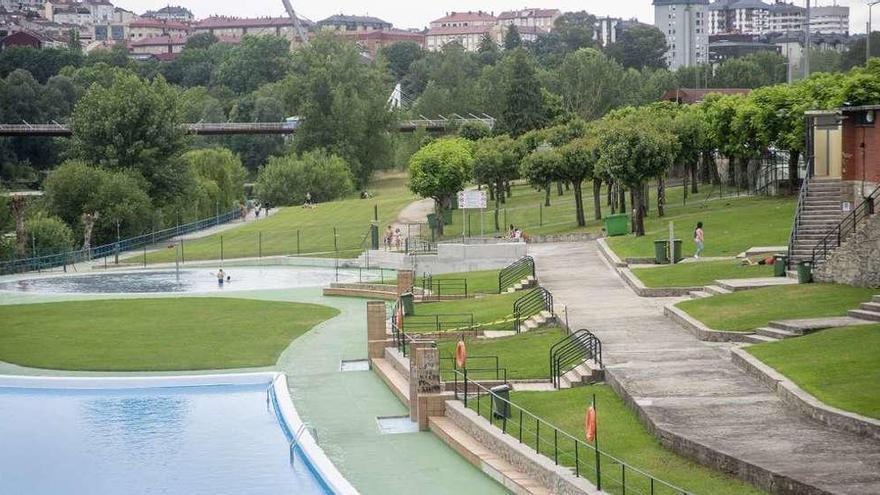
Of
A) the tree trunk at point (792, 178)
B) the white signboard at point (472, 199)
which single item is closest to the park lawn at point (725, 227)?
the tree trunk at point (792, 178)

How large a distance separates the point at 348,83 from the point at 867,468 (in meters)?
113

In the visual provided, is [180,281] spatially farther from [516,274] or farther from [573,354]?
[573,354]

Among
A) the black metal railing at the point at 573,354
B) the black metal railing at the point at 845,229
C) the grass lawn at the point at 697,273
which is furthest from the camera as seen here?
the grass lawn at the point at 697,273

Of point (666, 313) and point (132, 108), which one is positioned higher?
point (132, 108)

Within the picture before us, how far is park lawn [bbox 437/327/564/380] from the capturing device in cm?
3325

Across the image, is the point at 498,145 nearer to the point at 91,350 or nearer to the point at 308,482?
the point at 91,350

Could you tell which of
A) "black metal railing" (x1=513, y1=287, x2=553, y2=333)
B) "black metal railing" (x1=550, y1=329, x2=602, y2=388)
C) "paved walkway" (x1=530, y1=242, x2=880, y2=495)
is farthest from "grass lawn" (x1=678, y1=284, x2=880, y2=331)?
"black metal railing" (x1=513, y1=287, x2=553, y2=333)

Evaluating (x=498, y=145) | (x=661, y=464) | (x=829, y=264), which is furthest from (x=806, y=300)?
(x=498, y=145)

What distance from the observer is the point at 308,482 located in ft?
95.0

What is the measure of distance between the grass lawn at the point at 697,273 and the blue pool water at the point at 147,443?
13.0 metres

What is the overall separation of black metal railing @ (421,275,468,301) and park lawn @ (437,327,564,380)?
1095cm

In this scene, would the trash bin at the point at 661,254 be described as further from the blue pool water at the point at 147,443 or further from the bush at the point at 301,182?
the bush at the point at 301,182

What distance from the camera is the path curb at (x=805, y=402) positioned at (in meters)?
23.7

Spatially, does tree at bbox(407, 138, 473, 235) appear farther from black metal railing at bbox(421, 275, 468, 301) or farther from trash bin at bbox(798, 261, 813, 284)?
trash bin at bbox(798, 261, 813, 284)
